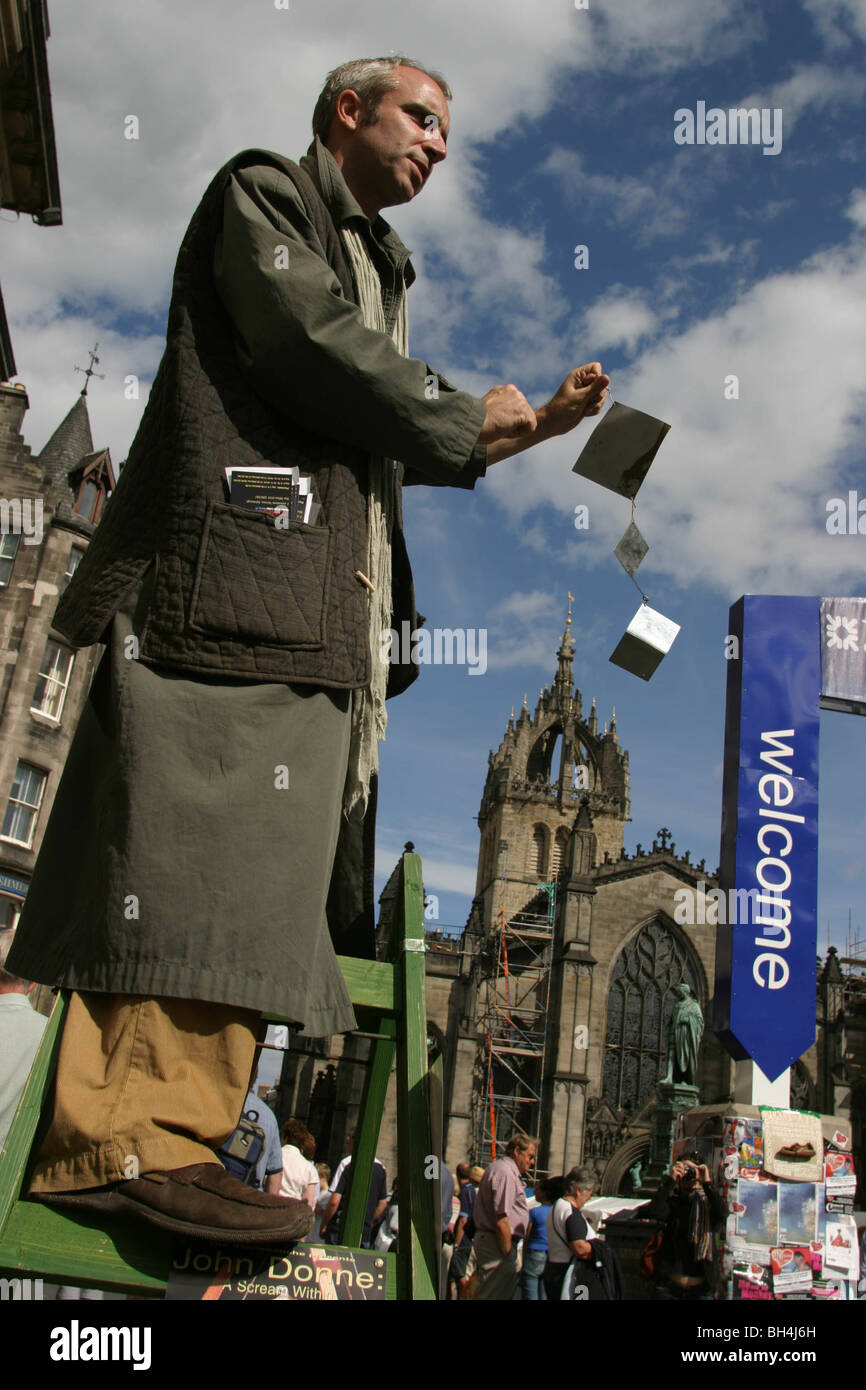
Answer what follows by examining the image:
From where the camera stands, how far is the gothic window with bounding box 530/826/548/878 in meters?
56.1

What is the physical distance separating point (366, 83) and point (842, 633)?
1114 cm

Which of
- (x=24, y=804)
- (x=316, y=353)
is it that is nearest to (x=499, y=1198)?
(x=316, y=353)

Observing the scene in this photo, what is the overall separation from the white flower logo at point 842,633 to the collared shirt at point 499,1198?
23.7ft

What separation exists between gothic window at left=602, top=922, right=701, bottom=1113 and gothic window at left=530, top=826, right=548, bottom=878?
1325cm

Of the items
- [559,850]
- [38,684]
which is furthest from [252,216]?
[559,850]

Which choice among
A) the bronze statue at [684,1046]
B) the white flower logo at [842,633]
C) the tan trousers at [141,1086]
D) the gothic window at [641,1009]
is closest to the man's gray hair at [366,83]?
the tan trousers at [141,1086]

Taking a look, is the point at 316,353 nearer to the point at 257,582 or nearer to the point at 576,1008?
the point at 257,582

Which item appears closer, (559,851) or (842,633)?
(842,633)

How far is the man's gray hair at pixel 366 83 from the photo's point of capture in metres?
2.13

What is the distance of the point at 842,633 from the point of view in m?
12.2

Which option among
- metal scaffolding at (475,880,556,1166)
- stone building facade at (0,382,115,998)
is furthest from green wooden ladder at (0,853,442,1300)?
metal scaffolding at (475,880,556,1166)

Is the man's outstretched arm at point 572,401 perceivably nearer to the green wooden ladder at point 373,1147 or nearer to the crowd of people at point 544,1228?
the green wooden ladder at point 373,1147
